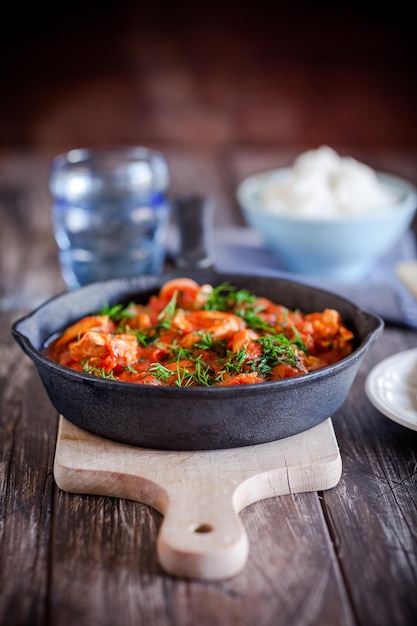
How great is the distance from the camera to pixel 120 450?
1.96 metres

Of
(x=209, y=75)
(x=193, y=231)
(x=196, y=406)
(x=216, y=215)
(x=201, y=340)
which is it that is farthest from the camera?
(x=209, y=75)

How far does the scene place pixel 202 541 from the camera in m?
1.62

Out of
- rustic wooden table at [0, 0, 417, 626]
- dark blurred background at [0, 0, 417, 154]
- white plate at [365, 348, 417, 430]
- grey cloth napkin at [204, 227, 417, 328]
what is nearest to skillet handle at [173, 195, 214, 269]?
grey cloth napkin at [204, 227, 417, 328]

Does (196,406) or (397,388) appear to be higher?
(196,406)

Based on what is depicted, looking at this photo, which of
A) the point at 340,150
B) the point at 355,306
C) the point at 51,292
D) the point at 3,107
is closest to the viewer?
the point at 355,306

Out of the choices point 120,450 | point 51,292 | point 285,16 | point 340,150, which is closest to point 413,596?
point 120,450

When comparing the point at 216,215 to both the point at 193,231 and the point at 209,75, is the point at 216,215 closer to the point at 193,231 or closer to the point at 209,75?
the point at 193,231

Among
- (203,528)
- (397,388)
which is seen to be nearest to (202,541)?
(203,528)

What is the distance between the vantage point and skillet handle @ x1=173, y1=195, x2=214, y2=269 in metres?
3.28

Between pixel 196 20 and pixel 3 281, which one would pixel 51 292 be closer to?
pixel 3 281

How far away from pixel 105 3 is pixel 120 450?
4891 mm

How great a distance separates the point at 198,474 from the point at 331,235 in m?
1.62

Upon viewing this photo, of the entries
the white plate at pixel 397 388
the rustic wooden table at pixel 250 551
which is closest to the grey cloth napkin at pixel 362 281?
the white plate at pixel 397 388

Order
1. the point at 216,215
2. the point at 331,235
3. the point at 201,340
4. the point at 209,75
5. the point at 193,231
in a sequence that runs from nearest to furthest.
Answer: the point at 201,340, the point at 331,235, the point at 193,231, the point at 216,215, the point at 209,75
